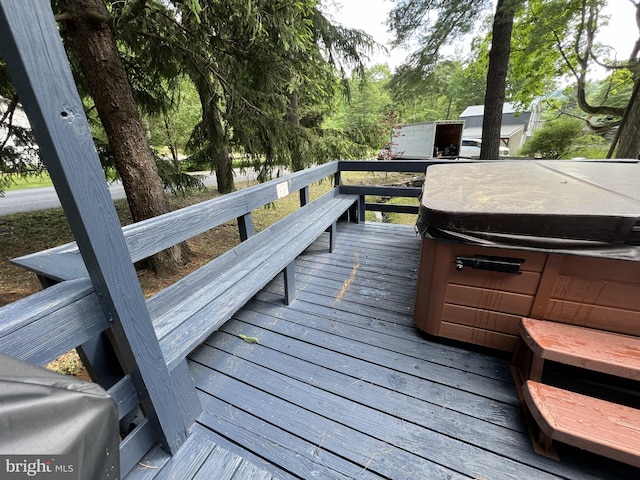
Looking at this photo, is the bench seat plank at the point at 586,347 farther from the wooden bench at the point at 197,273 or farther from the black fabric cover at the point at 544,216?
the wooden bench at the point at 197,273

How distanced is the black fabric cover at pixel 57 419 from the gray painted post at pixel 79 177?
37 cm

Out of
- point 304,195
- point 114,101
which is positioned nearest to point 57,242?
point 114,101

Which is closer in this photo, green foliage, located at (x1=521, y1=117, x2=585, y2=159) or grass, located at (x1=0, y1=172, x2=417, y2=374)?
grass, located at (x1=0, y1=172, x2=417, y2=374)

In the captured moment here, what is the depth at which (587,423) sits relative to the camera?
1.08 m

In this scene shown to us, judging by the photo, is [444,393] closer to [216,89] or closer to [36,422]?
[36,422]

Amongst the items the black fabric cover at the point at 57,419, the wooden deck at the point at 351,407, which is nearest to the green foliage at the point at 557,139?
the wooden deck at the point at 351,407

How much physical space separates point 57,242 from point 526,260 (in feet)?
23.0

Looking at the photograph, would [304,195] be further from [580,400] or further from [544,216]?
[580,400]

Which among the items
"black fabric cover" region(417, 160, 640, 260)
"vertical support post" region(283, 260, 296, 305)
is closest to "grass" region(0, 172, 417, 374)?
"vertical support post" region(283, 260, 296, 305)

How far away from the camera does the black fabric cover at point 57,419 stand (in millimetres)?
442

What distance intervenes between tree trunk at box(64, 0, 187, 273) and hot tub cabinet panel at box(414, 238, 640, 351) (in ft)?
10.7

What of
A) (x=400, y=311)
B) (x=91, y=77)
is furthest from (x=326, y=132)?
(x=400, y=311)

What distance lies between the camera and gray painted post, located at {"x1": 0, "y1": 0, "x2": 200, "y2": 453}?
64 centimetres

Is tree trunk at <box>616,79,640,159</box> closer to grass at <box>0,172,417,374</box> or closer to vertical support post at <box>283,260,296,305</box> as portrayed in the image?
grass at <box>0,172,417,374</box>
